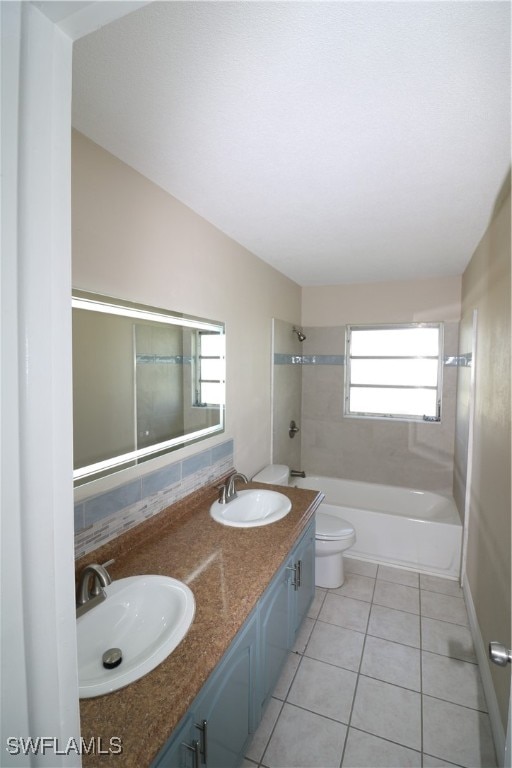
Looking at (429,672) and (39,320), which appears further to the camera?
(429,672)

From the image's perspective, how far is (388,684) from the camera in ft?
6.19

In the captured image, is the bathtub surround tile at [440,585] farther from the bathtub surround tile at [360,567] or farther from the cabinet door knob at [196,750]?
the cabinet door knob at [196,750]

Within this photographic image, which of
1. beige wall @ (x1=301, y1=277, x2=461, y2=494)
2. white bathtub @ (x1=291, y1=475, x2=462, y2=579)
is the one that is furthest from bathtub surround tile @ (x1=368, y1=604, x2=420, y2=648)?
beige wall @ (x1=301, y1=277, x2=461, y2=494)

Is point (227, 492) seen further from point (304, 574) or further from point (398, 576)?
point (398, 576)

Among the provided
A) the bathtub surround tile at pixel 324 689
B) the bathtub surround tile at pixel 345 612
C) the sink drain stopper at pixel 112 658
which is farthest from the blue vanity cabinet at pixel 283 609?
the sink drain stopper at pixel 112 658

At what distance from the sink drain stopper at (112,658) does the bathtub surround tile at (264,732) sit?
0.96 meters

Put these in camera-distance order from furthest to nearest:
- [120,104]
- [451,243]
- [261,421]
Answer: [261,421], [451,243], [120,104]

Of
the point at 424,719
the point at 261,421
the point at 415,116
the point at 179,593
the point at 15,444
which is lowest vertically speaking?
the point at 424,719

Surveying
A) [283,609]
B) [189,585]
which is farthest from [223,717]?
[283,609]

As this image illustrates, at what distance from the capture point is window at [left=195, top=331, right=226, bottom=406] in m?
2.12

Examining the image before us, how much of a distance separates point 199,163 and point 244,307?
113 centimetres

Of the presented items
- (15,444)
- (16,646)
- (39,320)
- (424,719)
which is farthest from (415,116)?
(424,719)

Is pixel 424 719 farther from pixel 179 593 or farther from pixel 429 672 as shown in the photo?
pixel 179 593

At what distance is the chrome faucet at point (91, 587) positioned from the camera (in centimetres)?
119
